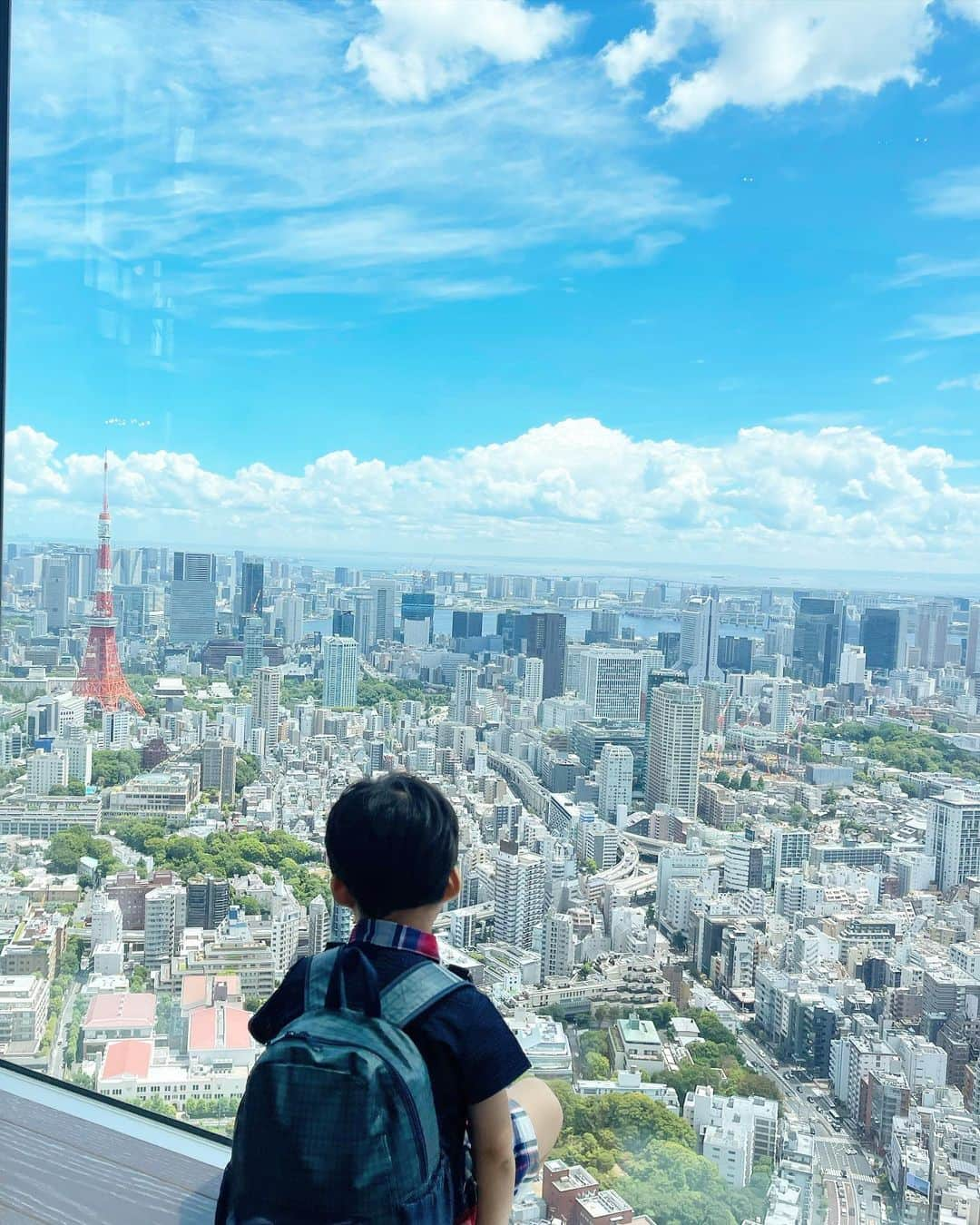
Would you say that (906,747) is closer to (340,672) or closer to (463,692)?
(463,692)

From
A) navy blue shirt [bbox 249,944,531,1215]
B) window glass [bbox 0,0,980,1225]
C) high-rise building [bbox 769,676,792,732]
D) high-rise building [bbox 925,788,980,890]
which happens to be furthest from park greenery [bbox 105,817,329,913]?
high-rise building [bbox 925,788,980,890]

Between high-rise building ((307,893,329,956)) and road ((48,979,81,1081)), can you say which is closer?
high-rise building ((307,893,329,956))

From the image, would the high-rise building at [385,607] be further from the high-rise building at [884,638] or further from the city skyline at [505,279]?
the high-rise building at [884,638]

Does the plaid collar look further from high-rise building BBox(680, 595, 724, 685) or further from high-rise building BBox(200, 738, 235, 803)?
high-rise building BBox(200, 738, 235, 803)

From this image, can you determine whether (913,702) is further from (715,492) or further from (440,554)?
(440,554)

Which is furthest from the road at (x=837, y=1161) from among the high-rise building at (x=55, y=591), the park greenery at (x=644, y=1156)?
the high-rise building at (x=55, y=591)

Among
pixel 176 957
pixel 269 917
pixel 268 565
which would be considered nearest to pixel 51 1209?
pixel 176 957
